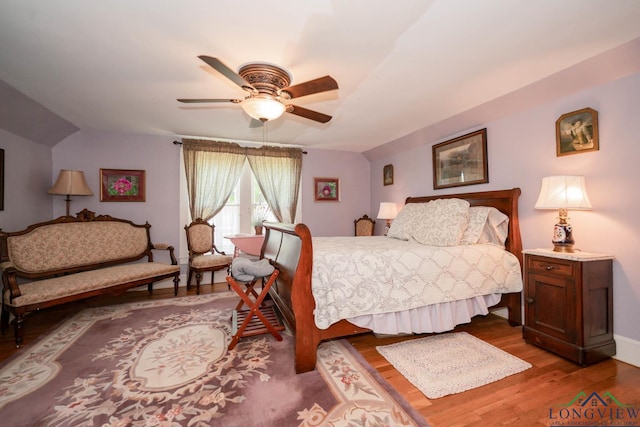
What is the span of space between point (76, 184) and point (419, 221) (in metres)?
4.44

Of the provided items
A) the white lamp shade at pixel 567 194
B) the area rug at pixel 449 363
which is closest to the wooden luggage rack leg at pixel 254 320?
the area rug at pixel 449 363

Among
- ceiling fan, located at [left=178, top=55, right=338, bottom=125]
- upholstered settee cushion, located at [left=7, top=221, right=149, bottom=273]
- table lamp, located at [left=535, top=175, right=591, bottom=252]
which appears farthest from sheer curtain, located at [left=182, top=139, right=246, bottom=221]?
table lamp, located at [left=535, top=175, right=591, bottom=252]

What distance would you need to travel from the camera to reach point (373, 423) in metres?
1.44

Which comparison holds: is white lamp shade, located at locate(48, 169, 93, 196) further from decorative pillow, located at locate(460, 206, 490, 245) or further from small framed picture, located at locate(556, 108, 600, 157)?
small framed picture, located at locate(556, 108, 600, 157)

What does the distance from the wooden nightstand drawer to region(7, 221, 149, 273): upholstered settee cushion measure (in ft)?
15.6

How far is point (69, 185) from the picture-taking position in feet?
11.3

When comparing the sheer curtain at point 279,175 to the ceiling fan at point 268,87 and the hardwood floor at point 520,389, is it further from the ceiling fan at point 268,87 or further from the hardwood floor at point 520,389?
the hardwood floor at point 520,389

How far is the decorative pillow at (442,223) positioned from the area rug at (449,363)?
0.91 metres

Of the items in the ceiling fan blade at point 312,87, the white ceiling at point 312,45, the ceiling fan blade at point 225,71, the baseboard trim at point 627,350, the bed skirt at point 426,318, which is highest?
the white ceiling at point 312,45

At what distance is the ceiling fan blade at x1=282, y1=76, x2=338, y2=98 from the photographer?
176 cm

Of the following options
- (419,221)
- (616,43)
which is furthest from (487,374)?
(616,43)

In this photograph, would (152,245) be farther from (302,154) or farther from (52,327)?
(302,154)

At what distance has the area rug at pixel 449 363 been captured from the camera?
1761 millimetres

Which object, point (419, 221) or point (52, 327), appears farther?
point (419, 221)
